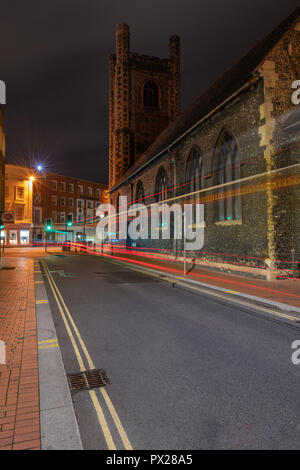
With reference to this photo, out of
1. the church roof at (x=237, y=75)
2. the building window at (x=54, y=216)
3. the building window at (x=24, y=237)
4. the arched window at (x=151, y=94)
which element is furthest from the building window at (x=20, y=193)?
the church roof at (x=237, y=75)

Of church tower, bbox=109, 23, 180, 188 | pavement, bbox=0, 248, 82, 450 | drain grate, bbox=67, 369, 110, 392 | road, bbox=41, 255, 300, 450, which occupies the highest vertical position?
church tower, bbox=109, 23, 180, 188

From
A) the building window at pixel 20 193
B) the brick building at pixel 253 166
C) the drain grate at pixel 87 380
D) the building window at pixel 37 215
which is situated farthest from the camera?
the building window at pixel 37 215

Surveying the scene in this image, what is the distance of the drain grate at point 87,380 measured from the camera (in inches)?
143

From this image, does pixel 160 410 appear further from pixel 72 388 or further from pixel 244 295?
pixel 244 295

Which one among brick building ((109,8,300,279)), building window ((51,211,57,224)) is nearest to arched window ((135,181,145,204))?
brick building ((109,8,300,279))

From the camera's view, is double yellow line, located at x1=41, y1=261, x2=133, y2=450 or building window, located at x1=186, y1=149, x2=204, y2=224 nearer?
double yellow line, located at x1=41, y1=261, x2=133, y2=450

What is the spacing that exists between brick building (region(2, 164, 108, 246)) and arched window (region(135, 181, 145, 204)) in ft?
48.1

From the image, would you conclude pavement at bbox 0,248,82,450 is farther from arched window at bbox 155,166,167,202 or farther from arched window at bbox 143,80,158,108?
arched window at bbox 143,80,158,108

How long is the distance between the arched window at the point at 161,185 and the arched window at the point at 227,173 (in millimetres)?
8481

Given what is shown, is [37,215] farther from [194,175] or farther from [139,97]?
[194,175]

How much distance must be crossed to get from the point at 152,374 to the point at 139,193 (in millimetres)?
28199

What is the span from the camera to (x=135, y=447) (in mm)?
2523

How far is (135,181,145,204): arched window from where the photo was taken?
98.9 ft

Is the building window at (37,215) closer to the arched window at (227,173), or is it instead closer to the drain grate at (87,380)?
the arched window at (227,173)
